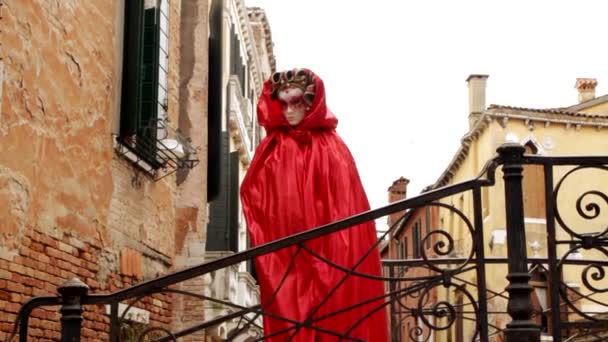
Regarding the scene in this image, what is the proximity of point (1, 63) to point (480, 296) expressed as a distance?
377 cm

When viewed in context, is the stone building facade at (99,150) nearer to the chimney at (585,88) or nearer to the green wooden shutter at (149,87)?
the green wooden shutter at (149,87)

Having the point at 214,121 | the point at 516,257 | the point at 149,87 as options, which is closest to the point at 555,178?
the point at 214,121

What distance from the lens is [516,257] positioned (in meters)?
4.30

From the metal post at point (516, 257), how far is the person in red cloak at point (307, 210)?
856mm

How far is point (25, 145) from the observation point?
288 inches

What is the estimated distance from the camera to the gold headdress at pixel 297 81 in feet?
18.5

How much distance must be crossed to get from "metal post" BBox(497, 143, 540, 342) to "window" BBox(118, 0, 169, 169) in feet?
18.1

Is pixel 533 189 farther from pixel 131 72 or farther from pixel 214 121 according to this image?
pixel 131 72

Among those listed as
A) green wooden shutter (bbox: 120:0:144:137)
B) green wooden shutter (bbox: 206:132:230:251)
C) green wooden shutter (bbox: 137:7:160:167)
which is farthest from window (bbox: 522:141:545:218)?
green wooden shutter (bbox: 120:0:144:137)

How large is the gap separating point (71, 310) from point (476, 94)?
28.0 meters

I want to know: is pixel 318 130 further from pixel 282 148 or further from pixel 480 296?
pixel 480 296

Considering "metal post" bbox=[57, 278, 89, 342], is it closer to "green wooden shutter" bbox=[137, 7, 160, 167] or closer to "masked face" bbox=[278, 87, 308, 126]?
"masked face" bbox=[278, 87, 308, 126]

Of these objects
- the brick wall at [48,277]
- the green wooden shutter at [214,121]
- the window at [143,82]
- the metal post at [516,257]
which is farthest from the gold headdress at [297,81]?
the green wooden shutter at [214,121]

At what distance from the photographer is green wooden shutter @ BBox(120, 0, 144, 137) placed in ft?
31.0
